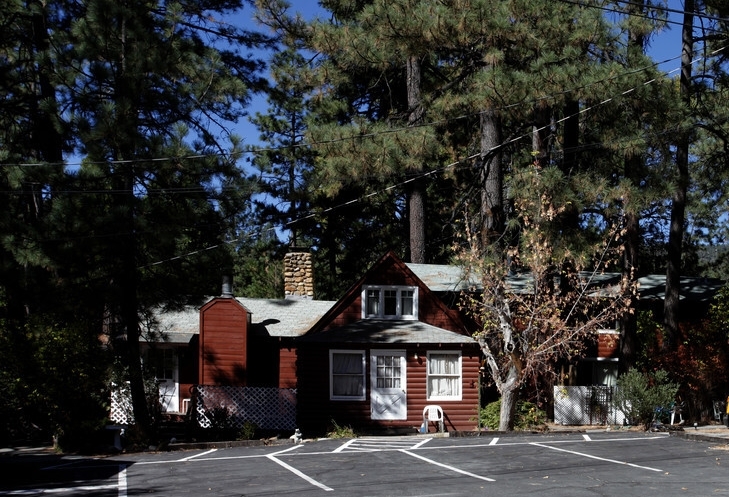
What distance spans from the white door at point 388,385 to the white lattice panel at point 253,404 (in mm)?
2544

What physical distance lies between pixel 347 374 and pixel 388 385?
1333mm

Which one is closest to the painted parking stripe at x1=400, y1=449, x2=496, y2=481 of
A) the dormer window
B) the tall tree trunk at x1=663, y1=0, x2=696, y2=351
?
the dormer window

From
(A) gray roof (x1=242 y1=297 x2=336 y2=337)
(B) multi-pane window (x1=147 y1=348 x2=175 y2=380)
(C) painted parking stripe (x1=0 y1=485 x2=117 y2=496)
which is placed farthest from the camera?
(B) multi-pane window (x1=147 y1=348 x2=175 y2=380)

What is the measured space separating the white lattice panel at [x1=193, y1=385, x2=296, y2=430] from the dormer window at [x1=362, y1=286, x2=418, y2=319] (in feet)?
13.5

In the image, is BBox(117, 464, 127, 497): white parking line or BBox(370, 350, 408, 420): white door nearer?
BBox(117, 464, 127, 497): white parking line

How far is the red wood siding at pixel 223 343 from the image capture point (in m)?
27.9

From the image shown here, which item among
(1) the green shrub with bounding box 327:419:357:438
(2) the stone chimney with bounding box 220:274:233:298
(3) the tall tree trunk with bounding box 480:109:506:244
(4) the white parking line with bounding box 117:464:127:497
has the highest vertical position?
(3) the tall tree trunk with bounding box 480:109:506:244

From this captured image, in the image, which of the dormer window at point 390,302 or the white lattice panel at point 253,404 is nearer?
the white lattice panel at point 253,404

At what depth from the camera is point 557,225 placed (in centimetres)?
2525

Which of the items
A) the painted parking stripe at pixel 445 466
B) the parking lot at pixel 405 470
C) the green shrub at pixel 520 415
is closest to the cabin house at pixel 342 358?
the green shrub at pixel 520 415

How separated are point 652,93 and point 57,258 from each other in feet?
54.4

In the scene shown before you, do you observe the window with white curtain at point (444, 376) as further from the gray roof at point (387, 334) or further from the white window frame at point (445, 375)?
the gray roof at point (387, 334)

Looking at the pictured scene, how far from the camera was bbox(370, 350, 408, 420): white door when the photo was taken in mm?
26250

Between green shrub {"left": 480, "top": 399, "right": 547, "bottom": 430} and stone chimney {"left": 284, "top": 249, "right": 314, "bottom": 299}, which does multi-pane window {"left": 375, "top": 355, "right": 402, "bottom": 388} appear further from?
stone chimney {"left": 284, "top": 249, "right": 314, "bottom": 299}
